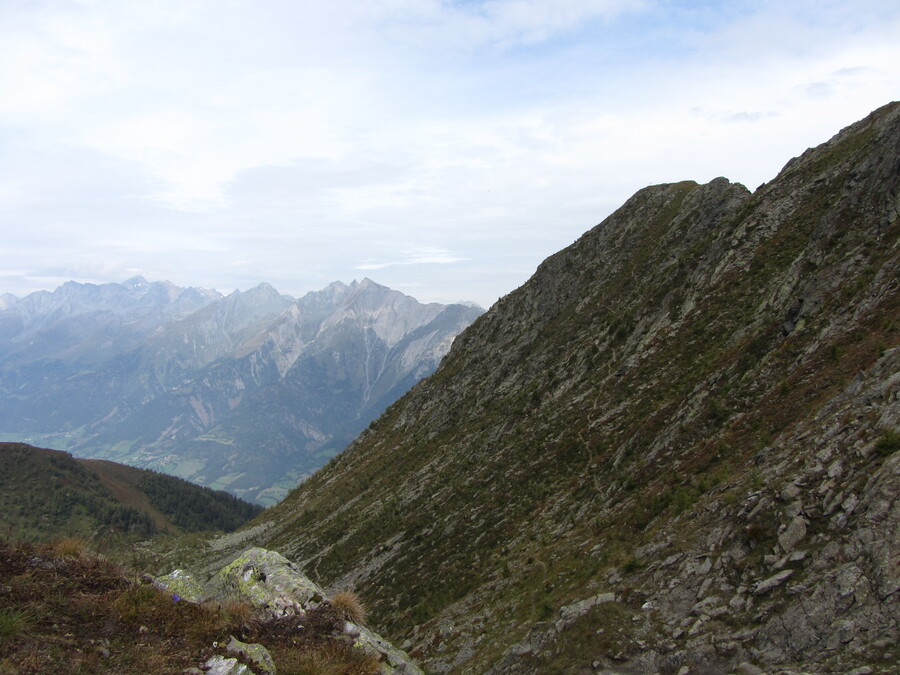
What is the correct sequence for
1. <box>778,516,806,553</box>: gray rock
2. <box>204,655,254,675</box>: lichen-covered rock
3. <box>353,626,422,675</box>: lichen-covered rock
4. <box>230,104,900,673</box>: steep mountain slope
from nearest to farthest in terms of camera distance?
<box>204,655,254,675</box>: lichen-covered rock, <box>230,104,900,673</box>: steep mountain slope, <box>353,626,422,675</box>: lichen-covered rock, <box>778,516,806,553</box>: gray rock

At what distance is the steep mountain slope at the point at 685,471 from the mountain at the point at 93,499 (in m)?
119

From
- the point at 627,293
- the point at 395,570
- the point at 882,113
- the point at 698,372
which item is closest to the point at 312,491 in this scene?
the point at 395,570

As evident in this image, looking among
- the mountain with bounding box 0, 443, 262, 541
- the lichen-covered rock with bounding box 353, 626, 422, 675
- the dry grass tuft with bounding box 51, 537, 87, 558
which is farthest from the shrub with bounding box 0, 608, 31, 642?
the mountain with bounding box 0, 443, 262, 541

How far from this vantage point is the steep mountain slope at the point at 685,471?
1116 centimetres

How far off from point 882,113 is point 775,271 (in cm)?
1996

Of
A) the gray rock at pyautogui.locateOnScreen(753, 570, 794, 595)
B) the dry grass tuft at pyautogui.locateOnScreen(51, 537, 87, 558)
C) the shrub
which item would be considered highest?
the dry grass tuft at pyautogui.locateOnScreen(51, 537, 87, 558)

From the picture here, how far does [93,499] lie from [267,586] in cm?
18314

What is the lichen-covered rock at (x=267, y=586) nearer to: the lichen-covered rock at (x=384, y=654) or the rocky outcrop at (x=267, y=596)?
the rocky outcrop at (x=267, y=596)

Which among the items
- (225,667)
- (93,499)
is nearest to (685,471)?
(225,667)

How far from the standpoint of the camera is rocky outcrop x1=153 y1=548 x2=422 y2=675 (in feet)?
32.7

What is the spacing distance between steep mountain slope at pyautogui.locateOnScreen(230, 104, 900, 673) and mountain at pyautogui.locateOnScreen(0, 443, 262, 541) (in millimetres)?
118517

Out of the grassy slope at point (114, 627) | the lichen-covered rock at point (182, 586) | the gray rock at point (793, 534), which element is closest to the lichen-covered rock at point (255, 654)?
the grassy slope at point (114, 627)

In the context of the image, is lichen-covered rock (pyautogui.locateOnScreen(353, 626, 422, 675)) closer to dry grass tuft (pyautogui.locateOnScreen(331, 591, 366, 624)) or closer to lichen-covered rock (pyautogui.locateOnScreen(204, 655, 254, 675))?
dry grass tuft (pyautogui.locateOnScreen(331, 591, 366, 624))

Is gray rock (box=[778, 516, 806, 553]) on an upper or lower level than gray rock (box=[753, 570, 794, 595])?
upper
